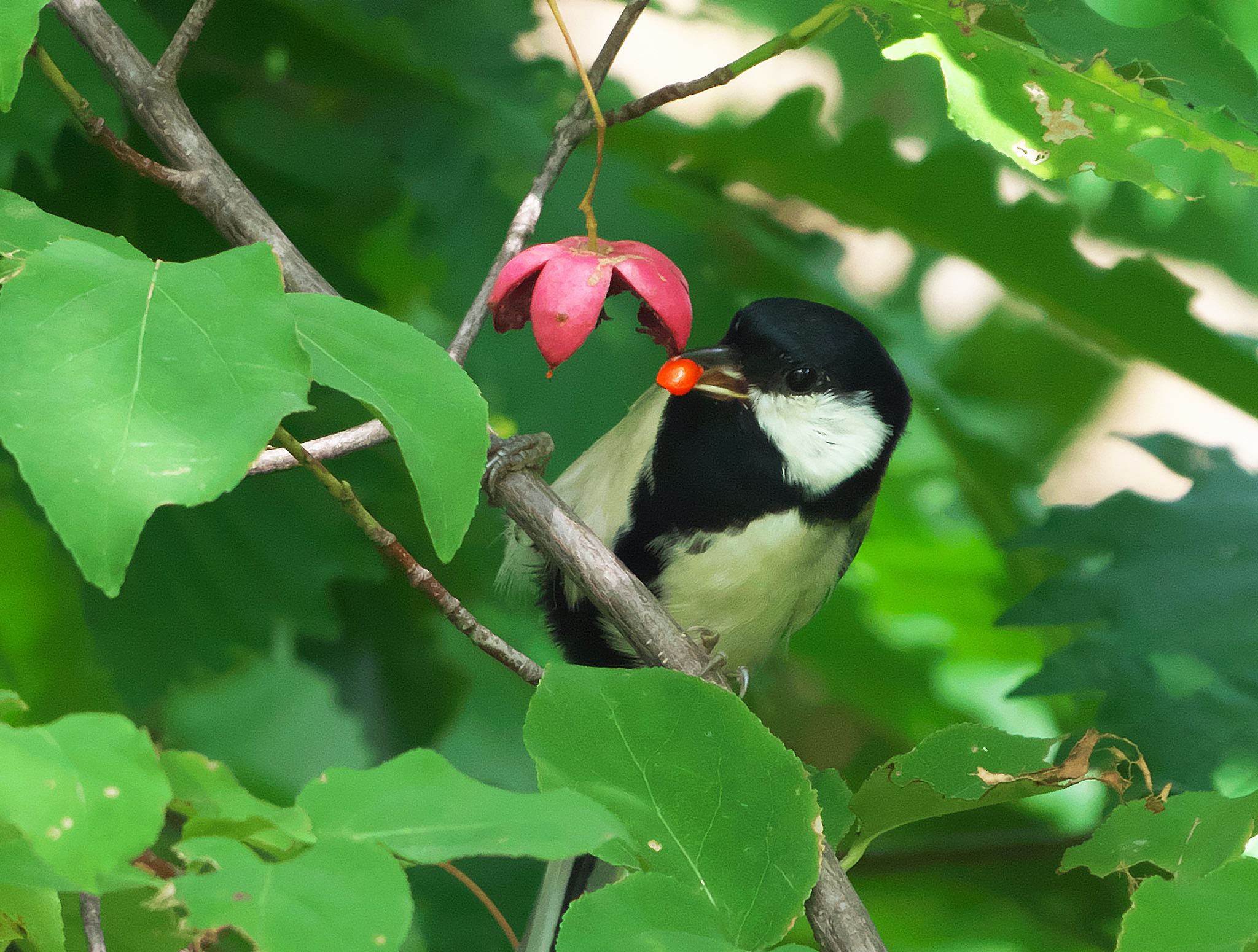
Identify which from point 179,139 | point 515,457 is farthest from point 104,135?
point 515,457

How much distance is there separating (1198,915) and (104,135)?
0.58 m

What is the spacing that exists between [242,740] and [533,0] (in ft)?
2.25

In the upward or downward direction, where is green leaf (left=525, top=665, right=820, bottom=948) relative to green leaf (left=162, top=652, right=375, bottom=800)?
upward

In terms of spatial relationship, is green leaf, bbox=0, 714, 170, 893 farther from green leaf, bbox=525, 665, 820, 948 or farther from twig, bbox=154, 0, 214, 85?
twig, bbox=154, 0, 214, 85

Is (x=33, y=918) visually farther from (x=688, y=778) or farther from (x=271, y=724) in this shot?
(x=271, y=724)

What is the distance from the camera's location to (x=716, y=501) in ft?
2.98

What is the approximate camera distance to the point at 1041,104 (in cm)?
57

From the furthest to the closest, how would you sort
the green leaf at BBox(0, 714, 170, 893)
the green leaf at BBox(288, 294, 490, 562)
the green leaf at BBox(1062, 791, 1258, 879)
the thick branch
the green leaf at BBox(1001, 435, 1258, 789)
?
the green leaf at BBox(1001, 435, 1258, 789) → the thick branch → the green leaf at BBox(1062, 791, 1258, 879) → the green leaf at BBox(288, 294, 490, 562) → the green leaf at BBox(0, 714, 170, 893)

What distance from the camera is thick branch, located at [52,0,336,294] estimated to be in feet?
2.00

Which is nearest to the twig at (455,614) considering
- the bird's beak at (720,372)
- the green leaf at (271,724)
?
the bird's beak at (720,372)

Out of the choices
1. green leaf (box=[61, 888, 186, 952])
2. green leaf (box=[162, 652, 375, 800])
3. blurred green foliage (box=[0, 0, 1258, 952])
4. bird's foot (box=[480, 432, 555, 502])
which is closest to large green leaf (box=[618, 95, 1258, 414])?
blurred green foliage (box=[0, 0, 1258, 952])

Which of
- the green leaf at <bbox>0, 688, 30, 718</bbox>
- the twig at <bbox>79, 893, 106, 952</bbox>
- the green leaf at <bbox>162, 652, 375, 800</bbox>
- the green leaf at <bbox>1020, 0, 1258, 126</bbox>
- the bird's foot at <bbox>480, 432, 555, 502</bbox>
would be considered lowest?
the green leaf at <bbox>162, 652, 375, 800</bbox>

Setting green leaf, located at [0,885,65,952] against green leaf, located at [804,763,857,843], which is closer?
green leaf, located at [0,885,65,952]

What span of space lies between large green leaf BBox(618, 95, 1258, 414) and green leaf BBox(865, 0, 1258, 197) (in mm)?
447
